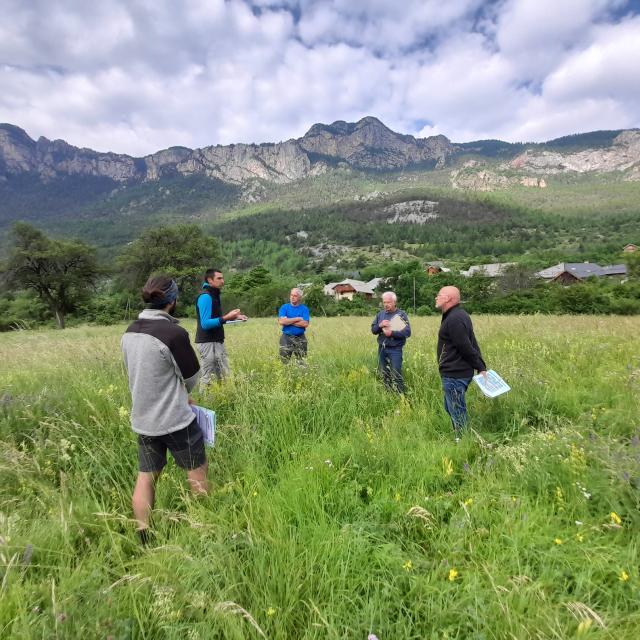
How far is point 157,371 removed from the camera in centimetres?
242

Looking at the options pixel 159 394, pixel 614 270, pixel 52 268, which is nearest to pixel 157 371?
pixel 159 394

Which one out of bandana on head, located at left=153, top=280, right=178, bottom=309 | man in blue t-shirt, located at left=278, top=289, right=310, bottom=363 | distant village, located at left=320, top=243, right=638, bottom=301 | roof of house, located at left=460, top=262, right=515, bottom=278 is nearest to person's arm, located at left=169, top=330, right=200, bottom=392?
bandana on head, located at left=153, top=280, right=178, bottom=309

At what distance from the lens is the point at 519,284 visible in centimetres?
5656

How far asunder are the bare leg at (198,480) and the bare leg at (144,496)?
9.8 inches

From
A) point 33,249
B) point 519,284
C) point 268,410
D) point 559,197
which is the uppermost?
point 559,197

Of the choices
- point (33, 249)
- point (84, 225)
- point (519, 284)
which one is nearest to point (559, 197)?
point (519, 284)

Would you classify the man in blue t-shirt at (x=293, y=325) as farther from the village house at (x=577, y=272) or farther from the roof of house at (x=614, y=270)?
the roof of house at (x=614, y=270)

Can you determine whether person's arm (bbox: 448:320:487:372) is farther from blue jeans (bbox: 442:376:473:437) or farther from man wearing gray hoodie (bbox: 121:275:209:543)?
man wearing gray hoodie (bbox: 121:275:209:543)

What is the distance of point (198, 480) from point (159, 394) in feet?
2.28

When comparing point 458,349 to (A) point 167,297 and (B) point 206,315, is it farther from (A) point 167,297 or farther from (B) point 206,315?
(B) point 206,315

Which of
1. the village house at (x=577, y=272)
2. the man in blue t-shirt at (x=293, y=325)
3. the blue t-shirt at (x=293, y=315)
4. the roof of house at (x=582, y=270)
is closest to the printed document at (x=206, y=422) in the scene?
the man in blue t-shirt at (x=293, y=325)

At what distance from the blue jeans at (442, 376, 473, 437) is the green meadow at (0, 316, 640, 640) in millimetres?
150

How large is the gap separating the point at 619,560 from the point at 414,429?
1.68 meters

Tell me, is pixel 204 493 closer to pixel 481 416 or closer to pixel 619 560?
pixel 619 560
